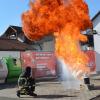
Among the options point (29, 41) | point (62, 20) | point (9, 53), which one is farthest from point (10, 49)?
point (62, 20)

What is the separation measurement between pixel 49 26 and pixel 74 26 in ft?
4.49

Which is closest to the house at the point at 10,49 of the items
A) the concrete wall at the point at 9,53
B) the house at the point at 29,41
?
the concrete wall at the point at 9,53

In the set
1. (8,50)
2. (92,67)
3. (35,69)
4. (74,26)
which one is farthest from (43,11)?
(8,50)

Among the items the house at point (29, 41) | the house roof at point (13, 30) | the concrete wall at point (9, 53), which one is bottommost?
the concrete wall at point (9, 53)

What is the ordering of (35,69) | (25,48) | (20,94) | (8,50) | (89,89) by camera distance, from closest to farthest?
1. (20,94)
2. (89,89)
3. (35,69)
4. (8,50)
5. (25,48)

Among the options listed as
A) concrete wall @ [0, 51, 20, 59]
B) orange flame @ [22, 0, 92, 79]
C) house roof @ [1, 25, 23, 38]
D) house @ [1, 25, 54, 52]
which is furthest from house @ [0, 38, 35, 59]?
orange flame @ [22, 0, 92, 79]

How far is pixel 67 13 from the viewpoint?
690 inches

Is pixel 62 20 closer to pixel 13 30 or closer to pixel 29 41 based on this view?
pixel 29 41

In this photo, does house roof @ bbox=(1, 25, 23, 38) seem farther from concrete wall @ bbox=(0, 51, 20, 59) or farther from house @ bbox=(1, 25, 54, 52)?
concrete wall @ bbox=(0, 51, 20, 59)

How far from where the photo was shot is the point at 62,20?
17.7 m

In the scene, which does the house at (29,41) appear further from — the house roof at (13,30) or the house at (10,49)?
the house at (10,49)

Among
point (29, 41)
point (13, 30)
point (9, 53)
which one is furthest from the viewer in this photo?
point (13, 30)

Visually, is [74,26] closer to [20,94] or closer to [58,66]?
[20,94]

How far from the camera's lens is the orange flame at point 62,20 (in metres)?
17.5
